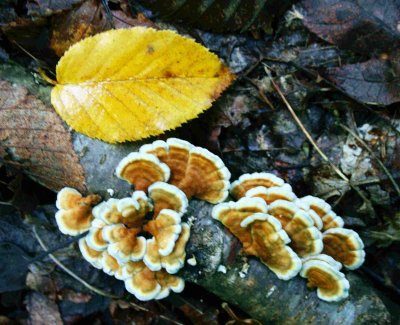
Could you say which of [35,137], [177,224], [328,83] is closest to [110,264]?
[177,224]

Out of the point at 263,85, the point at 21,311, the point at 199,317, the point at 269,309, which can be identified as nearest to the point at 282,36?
the point at 263,85

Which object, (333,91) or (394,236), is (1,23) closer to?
(333,91)

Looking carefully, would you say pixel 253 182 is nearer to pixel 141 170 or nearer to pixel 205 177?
pixel 205 177

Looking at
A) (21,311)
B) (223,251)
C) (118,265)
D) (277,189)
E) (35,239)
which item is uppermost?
(277,189)

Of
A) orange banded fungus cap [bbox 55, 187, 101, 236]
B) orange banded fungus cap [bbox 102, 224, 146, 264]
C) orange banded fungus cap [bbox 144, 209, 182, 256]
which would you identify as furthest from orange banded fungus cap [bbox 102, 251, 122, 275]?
orange banded fungus cap [bbox 144, 209, 182, 256]

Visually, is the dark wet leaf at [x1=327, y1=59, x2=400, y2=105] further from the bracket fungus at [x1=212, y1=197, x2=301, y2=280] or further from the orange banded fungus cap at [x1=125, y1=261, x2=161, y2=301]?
the orange banded fungus cap at [x1=125, y1=261, x2=161, y2=301]

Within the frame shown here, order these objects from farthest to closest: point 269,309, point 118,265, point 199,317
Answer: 1. point 199,317
2. point 269,309
3. point 118,265
